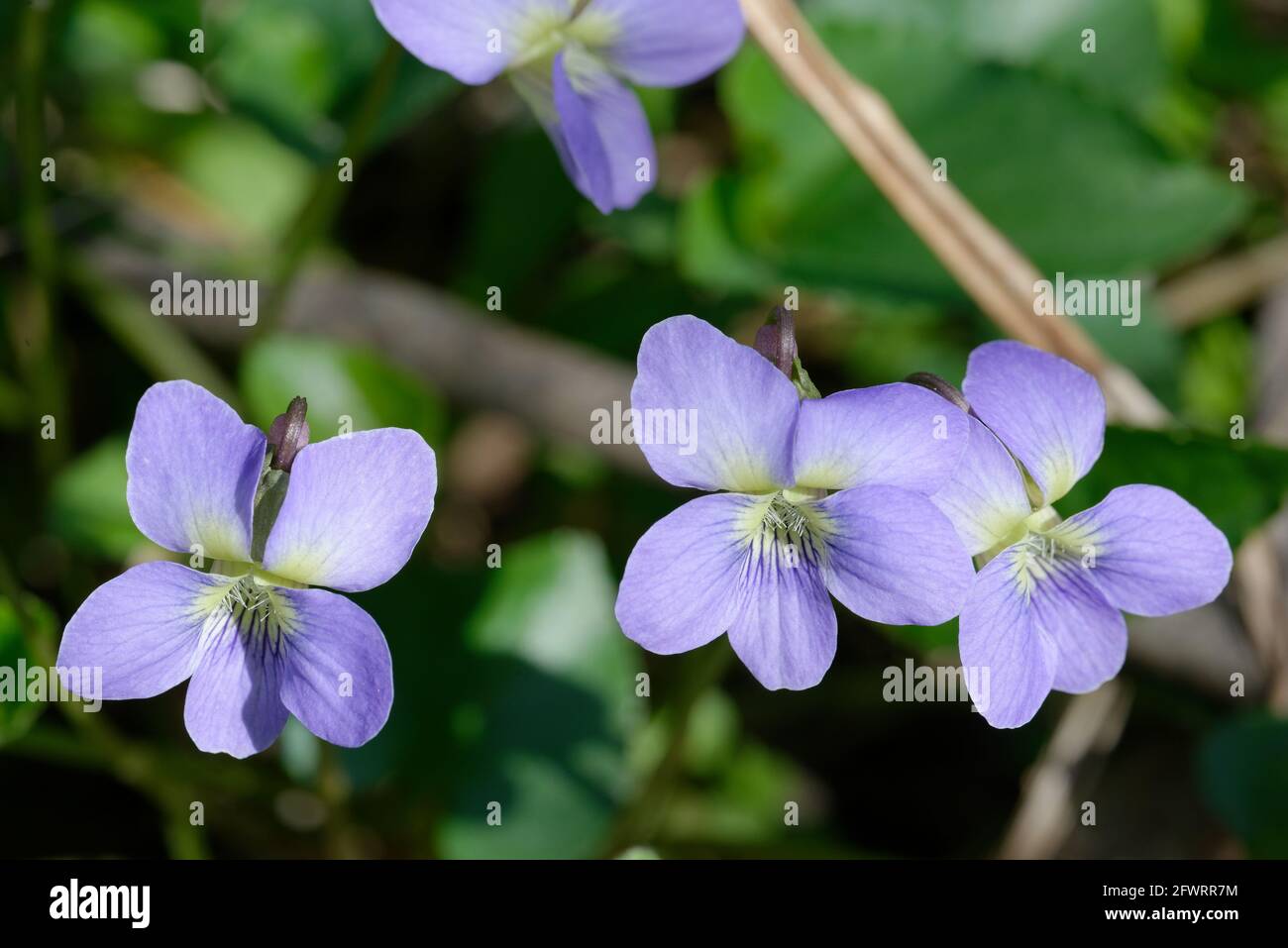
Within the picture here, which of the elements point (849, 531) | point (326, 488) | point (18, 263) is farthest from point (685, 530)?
point (18, 263)

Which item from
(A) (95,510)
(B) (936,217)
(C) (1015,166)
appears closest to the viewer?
(B) (936,217)

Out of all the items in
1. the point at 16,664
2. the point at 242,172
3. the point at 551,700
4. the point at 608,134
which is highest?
the point at 242,172

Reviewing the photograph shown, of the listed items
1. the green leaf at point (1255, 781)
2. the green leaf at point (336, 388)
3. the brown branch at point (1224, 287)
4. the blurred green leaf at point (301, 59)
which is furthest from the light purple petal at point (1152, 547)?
the brown branch at point (1224, 287)

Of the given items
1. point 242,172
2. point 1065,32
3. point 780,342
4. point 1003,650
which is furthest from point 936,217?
point 242,172

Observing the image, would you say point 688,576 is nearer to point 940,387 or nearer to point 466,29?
point 940,387

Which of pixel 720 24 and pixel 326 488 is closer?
pixel 326 488

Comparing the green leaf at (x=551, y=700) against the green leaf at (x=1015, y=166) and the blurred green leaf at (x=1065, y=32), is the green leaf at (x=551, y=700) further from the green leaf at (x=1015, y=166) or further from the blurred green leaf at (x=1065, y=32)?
the blurred green leaf at (x=1065, y=32)
